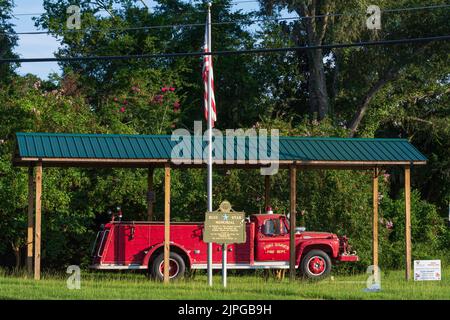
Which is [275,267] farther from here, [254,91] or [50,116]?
[254,91]

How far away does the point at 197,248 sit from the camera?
25.4 metres

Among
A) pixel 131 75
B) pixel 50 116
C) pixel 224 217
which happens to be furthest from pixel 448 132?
pixel 224 217

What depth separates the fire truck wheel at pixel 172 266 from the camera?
25.0 m

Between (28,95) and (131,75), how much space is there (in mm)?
9674

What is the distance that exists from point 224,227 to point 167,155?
3.51 metres

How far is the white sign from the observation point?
23203 mm

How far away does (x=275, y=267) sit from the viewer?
25.8 meters

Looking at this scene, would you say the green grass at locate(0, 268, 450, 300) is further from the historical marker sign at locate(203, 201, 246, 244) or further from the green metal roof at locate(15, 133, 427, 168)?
the green metal roof at locate(15, 133, 427, 168)

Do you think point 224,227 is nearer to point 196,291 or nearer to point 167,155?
point 196,291

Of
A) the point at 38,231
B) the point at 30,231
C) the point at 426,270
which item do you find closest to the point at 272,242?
the point at 426,270

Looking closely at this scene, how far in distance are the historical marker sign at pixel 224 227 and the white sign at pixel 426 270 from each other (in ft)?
14.8

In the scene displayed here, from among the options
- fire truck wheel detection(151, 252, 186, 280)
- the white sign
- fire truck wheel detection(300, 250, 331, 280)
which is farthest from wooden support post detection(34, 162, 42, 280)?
the white sign

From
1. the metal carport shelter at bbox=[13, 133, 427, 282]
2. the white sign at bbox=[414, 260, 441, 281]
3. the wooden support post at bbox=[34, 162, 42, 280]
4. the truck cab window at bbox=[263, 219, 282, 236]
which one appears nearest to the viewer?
the white sign at bbox=[414, 260, 441, 281]

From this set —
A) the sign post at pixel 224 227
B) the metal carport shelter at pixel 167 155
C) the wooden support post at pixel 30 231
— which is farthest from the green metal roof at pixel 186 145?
the sign post at pixel 224 227
